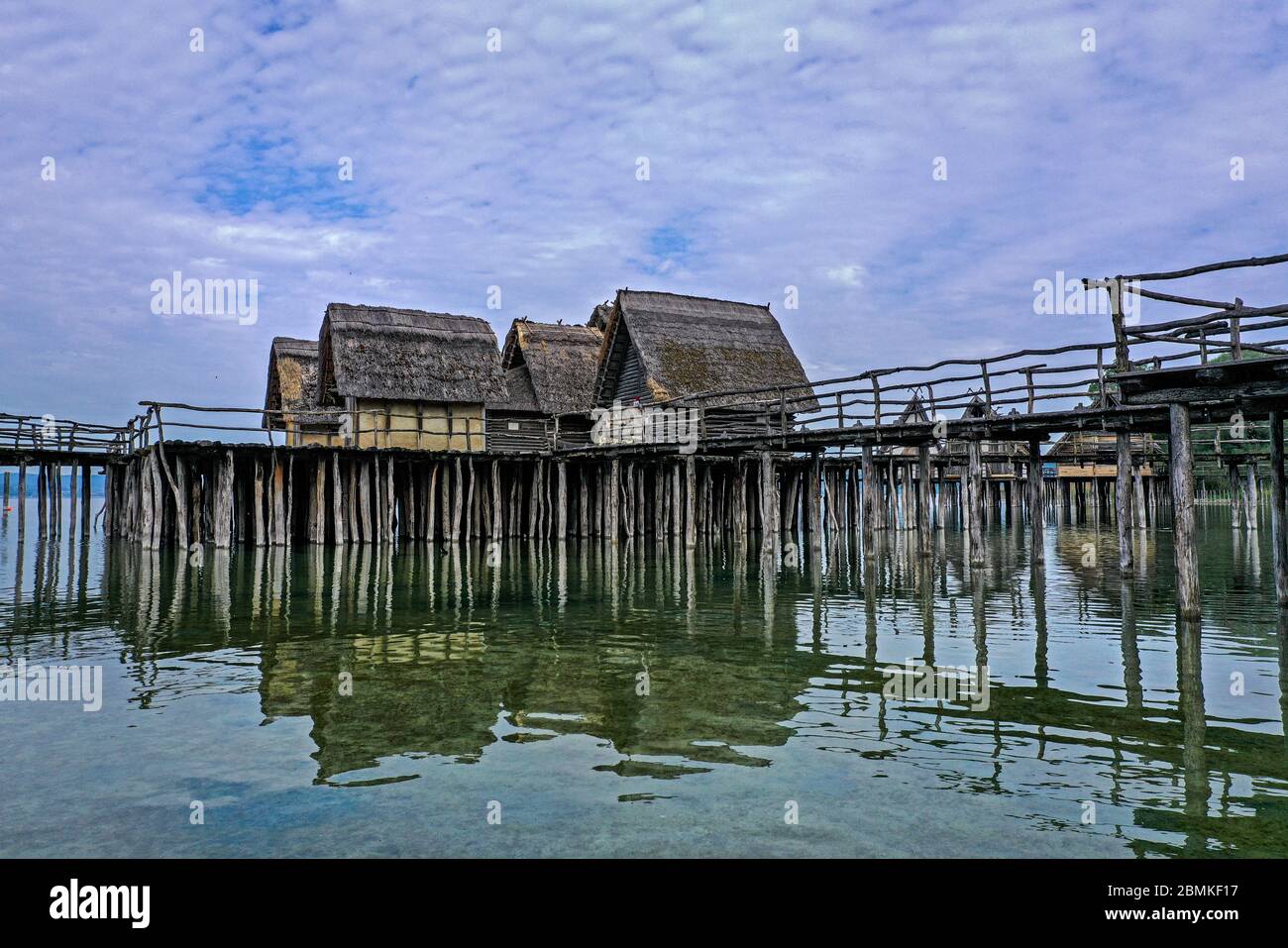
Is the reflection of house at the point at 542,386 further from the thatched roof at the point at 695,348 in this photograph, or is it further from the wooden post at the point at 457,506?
the wooden post at the point at 457,506

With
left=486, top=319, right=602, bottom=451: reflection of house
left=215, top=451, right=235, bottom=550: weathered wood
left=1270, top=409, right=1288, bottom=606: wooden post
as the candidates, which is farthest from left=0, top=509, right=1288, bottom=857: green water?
left=486, top=319, right=602, bottom=451: reflection of house

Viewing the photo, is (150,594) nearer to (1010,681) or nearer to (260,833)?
(260,833)

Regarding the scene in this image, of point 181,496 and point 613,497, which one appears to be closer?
point 181,496

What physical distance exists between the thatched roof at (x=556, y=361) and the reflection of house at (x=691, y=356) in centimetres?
171

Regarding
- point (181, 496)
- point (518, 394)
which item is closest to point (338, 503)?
point (181, 496)

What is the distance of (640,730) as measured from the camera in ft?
21.3

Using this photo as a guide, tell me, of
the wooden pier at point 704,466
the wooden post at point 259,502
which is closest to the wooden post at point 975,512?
the wooden pier at point 704,466

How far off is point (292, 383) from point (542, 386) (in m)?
9.06

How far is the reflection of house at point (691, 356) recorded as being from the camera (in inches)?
1145

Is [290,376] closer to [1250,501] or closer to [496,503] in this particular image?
[496,503]
